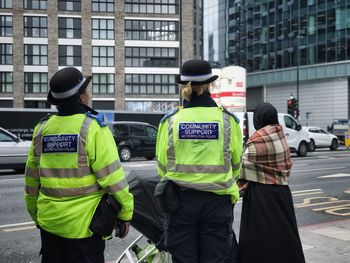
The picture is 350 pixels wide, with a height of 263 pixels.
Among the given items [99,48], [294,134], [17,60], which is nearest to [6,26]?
[17,60]

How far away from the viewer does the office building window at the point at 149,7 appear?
49.8m

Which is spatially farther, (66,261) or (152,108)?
(152,108)

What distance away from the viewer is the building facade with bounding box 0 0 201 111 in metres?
47.7

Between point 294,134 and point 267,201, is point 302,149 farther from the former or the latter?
point 267,201

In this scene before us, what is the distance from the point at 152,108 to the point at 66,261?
46806 mm

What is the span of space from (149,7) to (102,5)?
188 inches

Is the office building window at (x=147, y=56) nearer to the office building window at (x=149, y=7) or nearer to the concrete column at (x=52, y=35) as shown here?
the office building window at (x=149, y=7)

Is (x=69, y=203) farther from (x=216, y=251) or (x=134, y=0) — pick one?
(x=134, y=0)

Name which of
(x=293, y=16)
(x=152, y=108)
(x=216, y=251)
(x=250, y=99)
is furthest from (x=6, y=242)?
(x=250, y=99)

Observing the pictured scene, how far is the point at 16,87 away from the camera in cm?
4756

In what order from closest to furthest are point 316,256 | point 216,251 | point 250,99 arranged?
point 216,251 → point 316,256 → point 250,99

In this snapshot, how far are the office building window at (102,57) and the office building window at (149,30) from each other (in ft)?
8.07

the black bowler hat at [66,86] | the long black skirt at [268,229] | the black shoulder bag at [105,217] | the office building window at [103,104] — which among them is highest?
the office building window at [103,104]

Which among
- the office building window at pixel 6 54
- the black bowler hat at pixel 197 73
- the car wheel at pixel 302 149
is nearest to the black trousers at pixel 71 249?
the black bowler hat at pixel 197 73
